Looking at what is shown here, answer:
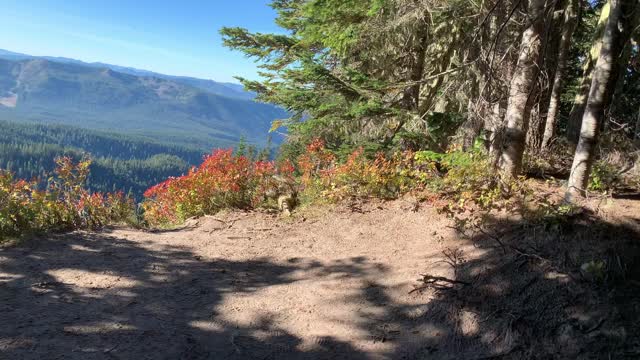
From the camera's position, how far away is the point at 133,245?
607 centimetres

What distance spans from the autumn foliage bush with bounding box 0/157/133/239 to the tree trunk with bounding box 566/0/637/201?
23.2 ft

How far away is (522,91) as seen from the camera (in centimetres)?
616

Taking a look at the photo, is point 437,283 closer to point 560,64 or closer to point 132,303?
point 132,303

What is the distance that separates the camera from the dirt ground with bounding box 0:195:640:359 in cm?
346

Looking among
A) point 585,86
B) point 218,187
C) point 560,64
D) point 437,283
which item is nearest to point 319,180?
point 218,187

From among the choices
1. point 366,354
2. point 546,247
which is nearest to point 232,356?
point 366,354

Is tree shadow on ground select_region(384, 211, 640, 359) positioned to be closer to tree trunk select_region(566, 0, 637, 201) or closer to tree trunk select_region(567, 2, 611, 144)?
tree trunk select_region(566, 0, 637, 201)

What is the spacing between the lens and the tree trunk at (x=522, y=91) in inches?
236

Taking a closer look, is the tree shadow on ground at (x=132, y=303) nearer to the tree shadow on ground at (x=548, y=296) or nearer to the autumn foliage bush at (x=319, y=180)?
the tree shadow on ground at (x=548, y=296)

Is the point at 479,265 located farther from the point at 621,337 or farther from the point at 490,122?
the point at 490,122

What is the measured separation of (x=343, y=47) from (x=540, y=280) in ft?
22.4

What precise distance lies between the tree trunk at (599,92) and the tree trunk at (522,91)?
1.23m

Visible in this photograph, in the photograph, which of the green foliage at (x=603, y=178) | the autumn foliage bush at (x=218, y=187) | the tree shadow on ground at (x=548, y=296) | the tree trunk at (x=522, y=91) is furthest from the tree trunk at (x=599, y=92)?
the autumn foliage bush at (x=218, y=187)

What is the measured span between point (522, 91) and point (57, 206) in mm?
7376
